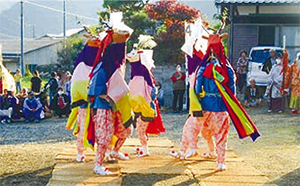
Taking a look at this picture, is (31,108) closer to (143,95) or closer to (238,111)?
(143,95)

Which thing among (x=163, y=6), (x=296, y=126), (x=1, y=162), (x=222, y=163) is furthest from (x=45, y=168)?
(x=163, y=6)

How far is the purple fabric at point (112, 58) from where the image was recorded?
6594 millimetres

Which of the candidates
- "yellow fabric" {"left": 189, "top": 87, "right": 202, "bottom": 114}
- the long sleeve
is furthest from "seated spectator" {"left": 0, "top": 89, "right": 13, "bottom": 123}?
the long sleeve

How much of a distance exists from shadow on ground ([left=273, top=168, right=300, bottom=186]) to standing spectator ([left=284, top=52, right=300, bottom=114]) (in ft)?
22.0

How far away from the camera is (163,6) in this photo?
Answer: 60.7 feet

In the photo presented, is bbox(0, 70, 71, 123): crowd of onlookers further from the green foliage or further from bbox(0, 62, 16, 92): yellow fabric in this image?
the green foliage

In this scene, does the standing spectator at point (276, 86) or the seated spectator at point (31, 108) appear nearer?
the seated spectator at point (31, 108)

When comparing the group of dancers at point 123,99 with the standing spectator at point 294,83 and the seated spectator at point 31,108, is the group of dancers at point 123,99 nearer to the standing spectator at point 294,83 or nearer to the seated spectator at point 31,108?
the seated spectator at point 31,108

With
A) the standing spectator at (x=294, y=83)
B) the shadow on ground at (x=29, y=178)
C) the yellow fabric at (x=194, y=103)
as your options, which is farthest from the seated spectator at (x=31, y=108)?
the yellow fabric at (x=194, y=103)

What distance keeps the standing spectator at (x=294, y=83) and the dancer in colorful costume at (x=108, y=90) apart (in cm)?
787

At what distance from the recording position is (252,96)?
1468 cm

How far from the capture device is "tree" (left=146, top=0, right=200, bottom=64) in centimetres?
1770

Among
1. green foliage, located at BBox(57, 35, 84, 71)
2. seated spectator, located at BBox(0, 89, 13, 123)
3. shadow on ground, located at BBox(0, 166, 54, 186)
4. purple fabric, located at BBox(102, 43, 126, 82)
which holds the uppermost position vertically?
green foliage, located at BBox(57, 35, 84, 71)

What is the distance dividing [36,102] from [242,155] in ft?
20.4
